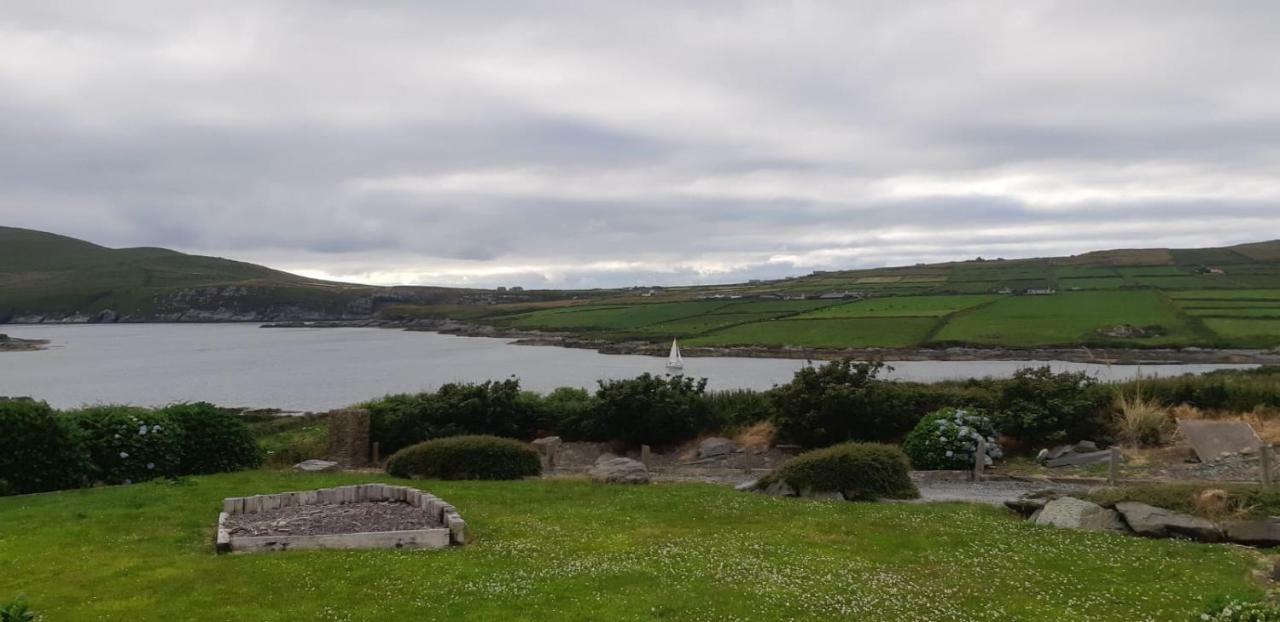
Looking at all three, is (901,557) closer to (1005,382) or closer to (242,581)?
(242,581)

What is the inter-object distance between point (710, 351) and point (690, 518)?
7438cm

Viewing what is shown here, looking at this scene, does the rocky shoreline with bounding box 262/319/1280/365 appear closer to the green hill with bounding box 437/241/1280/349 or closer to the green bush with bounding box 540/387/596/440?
the green hill with bounding box 437/241/1280/349

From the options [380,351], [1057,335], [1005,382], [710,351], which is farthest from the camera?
[380,351]

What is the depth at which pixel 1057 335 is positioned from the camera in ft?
265

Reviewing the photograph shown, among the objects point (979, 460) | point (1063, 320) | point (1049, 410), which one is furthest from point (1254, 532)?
point (1063, 320)

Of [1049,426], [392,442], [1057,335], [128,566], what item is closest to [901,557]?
[128,566]

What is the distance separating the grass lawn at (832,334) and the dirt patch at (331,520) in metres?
71.2

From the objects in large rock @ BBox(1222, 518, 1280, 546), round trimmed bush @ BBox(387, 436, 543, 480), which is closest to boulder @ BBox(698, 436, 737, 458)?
round trimmed bush @ BBox(387, 436, 543, 480)

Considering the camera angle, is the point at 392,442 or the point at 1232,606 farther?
the point at 392,442

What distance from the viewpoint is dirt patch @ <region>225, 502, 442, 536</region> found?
43.9ft

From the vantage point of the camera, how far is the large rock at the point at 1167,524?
1310 centimetres

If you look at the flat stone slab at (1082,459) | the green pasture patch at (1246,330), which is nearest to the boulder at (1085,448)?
the flat stone slab at (1082,459)

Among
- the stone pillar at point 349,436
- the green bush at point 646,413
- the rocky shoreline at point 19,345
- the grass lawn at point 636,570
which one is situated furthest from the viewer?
the rocky shoreline at point 19,345

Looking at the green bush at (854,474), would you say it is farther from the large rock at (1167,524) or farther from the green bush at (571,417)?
the green bush at (571,417)
